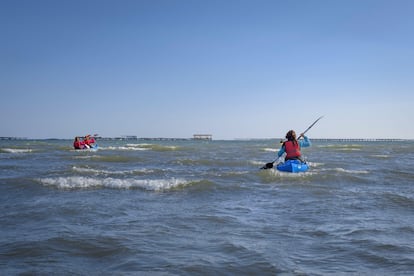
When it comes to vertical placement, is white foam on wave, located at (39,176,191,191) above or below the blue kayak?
below

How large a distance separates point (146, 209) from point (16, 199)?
3.62 meters

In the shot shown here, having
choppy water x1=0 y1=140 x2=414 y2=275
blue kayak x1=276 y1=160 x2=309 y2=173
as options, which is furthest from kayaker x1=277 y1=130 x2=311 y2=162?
choppy water x1=0 y1=140 x2=414 y2=275

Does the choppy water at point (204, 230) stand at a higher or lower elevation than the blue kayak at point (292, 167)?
lower

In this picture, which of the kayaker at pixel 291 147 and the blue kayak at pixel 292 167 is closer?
the blue kayak at pixel 292 167

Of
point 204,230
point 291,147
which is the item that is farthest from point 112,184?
point 291,147

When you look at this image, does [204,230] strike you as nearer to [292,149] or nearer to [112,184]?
[112,184]

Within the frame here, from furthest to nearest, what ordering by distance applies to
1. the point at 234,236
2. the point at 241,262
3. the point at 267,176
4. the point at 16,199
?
the point at 267,176, the point at 16,199, the point at 234,236, the point at 241,262

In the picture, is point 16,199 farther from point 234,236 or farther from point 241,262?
point 241,262

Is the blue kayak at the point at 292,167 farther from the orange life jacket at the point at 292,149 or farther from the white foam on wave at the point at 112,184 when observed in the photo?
the white foam on wave at the point at 112,184

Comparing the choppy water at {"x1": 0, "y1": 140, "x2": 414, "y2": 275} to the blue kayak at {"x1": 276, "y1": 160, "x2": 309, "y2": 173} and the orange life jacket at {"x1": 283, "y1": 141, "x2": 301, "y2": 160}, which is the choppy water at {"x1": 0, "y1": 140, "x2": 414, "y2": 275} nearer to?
the blue kayak at {"x1": 276, "y1": 160, "x2": 309, "y2": 173}

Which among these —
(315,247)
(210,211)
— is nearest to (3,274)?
(315,247)

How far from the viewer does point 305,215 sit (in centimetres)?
789

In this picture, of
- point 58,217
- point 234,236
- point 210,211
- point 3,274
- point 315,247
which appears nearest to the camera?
point 3,274

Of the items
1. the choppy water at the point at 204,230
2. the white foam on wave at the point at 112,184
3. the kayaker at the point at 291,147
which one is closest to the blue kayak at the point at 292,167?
the kayaker at the point at 291,147
